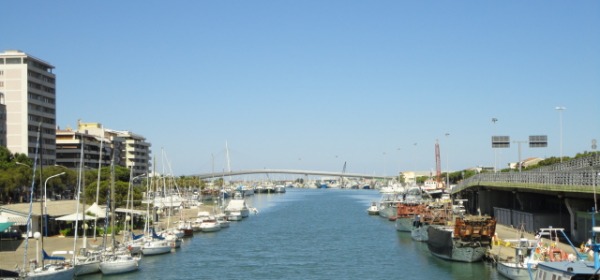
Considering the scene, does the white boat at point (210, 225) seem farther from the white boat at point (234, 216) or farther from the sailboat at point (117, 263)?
the sailboat at point (117, 263)

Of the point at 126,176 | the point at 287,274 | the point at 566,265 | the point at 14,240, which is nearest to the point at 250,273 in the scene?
the point at 287,274

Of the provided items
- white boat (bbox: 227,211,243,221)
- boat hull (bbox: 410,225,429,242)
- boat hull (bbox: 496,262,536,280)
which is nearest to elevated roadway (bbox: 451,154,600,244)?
boat hull (bbox: 496,262,536,280)

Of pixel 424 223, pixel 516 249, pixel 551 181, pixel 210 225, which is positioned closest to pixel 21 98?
pixel 210 225

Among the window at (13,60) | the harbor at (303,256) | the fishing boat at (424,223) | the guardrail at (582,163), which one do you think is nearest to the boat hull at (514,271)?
the harbor at (303,256)

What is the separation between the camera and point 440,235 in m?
58.6

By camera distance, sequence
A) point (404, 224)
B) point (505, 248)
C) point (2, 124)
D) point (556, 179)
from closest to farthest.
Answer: point (505, 248), point (556, 179), point (404, 224), point (2, 124)

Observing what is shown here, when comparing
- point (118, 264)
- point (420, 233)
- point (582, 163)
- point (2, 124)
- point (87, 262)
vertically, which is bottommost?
point (118, 264)

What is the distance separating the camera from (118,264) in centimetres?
5150

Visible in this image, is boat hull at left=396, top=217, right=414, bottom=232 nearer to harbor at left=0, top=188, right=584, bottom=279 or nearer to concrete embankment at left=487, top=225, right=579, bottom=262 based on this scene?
harbor at left=0, top=188, right=584, bottom=279

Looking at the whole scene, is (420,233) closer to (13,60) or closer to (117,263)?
(117,263)

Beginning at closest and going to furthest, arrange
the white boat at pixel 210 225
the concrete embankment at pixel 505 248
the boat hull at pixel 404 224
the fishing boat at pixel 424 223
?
the concrete embankment at pixel 505 248 < the fishing boat at pixel 424 223 < the boat hull at pixel 404 224 < the white boat at pixel 210 225

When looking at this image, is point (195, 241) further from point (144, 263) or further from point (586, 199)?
point (586, 199)

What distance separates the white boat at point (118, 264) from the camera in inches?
2007

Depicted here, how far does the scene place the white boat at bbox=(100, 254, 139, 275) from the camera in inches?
2007
